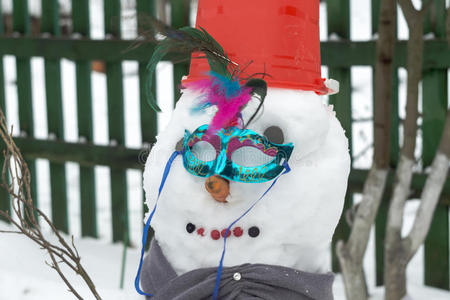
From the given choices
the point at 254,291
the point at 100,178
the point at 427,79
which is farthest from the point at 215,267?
the point at 100,178

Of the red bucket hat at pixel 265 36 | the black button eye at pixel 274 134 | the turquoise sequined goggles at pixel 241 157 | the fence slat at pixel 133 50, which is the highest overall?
the red bucket hat at pixel 265 36

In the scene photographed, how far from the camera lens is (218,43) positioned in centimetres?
127

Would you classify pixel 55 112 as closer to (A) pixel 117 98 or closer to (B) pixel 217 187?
(A) pixel 117 98

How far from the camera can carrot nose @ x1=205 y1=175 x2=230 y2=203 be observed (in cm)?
119

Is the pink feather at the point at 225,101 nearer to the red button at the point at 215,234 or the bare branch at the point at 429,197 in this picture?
the red button at the point at 215,234

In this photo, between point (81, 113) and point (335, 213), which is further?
point (81, 113)

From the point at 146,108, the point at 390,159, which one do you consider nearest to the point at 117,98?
the point at 146,108

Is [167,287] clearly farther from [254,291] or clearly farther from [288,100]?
[288,100]

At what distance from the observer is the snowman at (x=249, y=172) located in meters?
1.22

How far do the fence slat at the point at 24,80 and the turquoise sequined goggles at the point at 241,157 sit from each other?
270 centimetres

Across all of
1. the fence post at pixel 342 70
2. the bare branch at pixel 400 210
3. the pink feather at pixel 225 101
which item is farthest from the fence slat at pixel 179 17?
the pink feather at pixel 225 101

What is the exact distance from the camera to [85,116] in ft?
11.4

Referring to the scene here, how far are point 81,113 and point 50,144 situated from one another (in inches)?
11.4

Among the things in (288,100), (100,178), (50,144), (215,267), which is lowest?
(100,178)
